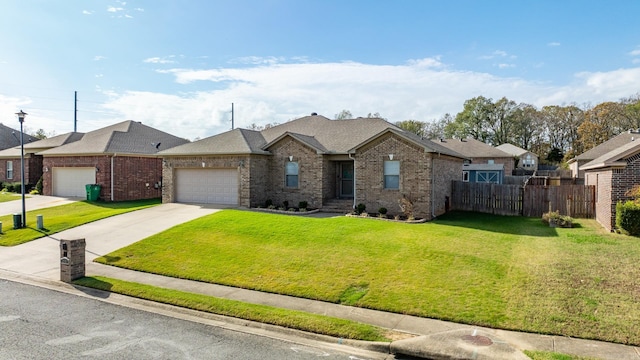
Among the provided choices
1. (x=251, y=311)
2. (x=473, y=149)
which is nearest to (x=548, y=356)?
(x=251, y=311)

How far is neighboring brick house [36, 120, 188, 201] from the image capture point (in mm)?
26250

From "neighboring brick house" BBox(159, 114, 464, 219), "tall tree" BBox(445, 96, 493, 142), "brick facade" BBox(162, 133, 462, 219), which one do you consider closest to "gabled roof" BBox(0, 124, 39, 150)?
"brick facade" BBox(162, 133, 462, 219)

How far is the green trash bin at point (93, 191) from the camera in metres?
25.8

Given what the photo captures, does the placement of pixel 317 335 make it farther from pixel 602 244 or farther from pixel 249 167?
pixel 249 167

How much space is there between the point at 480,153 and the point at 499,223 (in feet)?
102

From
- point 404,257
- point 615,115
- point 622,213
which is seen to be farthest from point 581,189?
point 615,115

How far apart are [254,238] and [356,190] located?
22.7 ft

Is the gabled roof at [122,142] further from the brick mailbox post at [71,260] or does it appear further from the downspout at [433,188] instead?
the downspout at [433,188]

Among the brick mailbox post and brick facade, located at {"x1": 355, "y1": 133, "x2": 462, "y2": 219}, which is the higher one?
brick facade, located at {"x1": 355, "y1": 133, "x2": 462, "y2": 219}

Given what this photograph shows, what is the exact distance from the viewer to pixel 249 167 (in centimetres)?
2103

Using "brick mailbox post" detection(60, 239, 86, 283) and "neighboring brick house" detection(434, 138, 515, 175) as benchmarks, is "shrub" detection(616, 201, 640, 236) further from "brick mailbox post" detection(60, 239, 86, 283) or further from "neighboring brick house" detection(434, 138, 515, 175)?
"neighboring brick house" detection(434, 138, 515, 175)

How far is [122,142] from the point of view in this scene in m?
28.2

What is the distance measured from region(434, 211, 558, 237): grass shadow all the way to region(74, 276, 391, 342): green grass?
9313mm

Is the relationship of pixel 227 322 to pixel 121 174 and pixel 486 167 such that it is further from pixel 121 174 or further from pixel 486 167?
pixel 486 167
